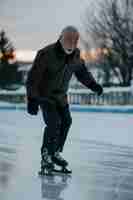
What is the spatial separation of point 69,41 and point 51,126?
0.90 m

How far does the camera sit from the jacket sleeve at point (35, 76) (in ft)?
21.8

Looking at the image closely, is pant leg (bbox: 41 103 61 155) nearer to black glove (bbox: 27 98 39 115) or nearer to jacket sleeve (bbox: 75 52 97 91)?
black glove (bbox: 27 98 39 115)

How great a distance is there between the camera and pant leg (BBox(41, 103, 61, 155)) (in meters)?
6.84

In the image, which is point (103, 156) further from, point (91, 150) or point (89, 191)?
point (89, 191)

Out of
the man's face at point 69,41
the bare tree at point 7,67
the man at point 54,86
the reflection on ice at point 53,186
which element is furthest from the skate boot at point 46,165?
the bare tree at point 7,67

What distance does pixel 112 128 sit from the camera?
45.0 ft

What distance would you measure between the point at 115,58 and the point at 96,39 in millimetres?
3273

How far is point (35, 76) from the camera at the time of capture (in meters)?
6.66

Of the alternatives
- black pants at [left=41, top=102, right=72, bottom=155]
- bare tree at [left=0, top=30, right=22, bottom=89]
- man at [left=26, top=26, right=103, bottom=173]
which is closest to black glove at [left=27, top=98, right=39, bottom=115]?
man at [left=26, top=26, right=103, bottom=173]

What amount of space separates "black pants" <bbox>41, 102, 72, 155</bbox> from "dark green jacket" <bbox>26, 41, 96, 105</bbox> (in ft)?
0.31

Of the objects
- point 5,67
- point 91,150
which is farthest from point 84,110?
point 5,67

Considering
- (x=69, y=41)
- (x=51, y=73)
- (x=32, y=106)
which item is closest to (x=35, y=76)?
(x=51, y=73)

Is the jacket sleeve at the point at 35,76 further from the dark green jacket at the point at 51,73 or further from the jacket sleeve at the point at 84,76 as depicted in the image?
the jacket sleeve at the point at 84,76

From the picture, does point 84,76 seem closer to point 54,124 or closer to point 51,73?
point 51,73
